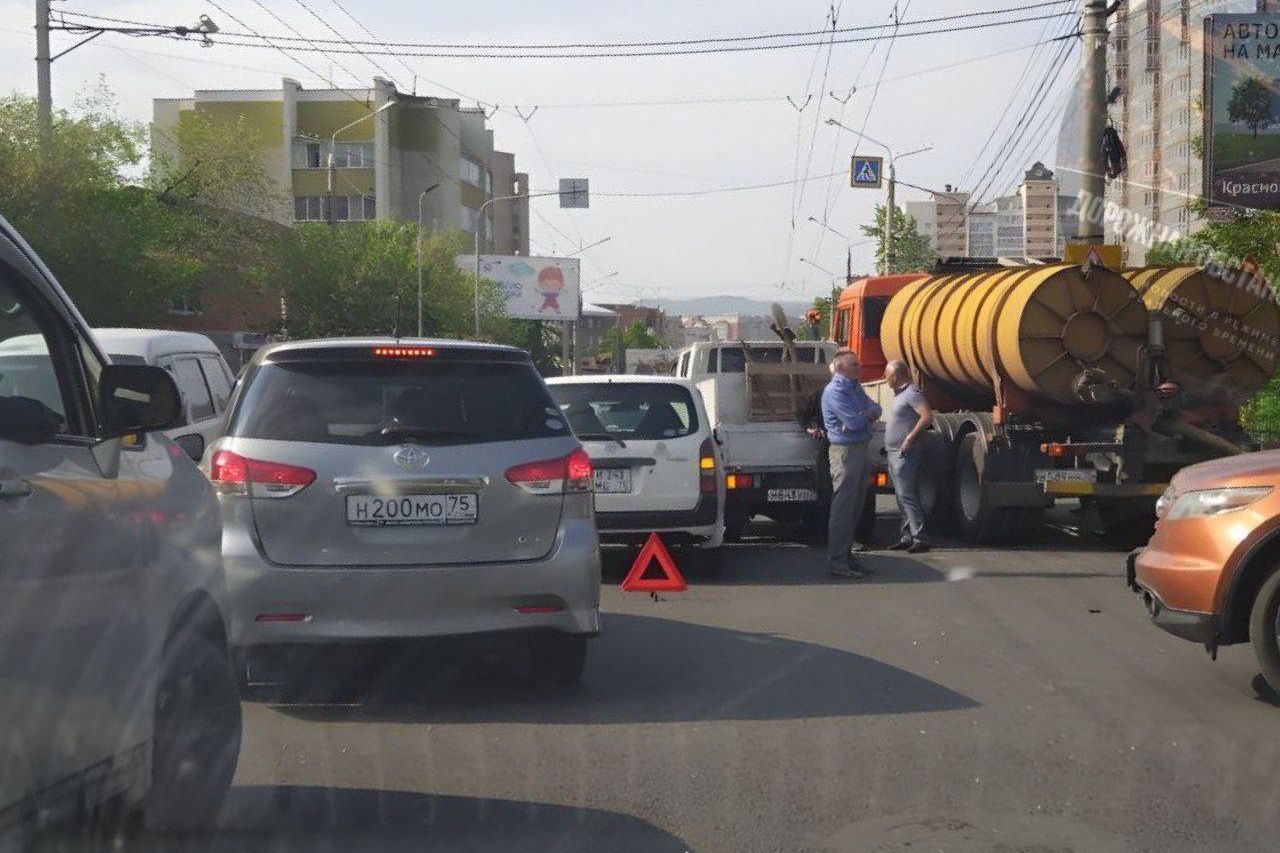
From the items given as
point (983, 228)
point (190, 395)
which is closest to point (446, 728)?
point (190, 395)

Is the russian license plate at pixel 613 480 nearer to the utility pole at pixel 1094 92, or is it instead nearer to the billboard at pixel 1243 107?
Result: the utility pole at pixel 1094 92

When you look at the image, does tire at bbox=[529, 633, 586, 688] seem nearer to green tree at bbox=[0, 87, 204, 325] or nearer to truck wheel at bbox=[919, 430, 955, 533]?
truck wheel at bbox=[919, 430, 955, 533]

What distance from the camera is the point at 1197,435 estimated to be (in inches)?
541

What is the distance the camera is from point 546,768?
584cm

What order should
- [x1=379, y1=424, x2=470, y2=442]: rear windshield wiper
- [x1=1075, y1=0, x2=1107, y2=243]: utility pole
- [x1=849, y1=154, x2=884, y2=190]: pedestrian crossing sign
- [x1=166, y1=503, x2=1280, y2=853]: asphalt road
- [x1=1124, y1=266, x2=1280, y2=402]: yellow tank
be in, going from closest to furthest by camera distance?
[x1=166, y1=503, x2=1280, y2=853]: asphalt road
[x1=379, y1=424, x2=470, y2=442]: rear windshield wiper
[x1=1124, y1=266, x2=1280, y2=402]: yellow tank
[x1=1075, y1=0, x2=1107, y2=243]: utility pole
[x1=849, y1=154, x2=884, y2=190]: pedestrian crossing sign

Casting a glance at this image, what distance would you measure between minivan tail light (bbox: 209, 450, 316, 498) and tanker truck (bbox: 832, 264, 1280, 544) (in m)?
8.67

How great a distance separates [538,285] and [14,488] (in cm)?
8172

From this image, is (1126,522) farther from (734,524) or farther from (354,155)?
(354,155)

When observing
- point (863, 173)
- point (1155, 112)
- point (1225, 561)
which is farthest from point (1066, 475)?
point (1155, 112)

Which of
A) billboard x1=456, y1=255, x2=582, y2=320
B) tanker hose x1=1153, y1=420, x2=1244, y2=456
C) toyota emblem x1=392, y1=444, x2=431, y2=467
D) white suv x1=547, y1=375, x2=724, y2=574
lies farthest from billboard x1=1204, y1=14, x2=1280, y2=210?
billboard x1=456, y1=255, x2=582, y2=320

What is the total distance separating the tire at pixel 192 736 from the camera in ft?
15.1

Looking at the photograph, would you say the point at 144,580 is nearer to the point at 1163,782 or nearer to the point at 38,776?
the point at 38,776

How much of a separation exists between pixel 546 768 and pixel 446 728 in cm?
82

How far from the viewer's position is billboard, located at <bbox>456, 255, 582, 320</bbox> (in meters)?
83.9
